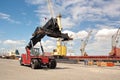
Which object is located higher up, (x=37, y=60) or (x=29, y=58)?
(x=29, y=58)

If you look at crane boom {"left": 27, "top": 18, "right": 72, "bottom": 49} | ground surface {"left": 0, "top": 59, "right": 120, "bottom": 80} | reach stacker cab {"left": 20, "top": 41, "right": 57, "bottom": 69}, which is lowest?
ground surface {"left": 0, "top": 59, "right": 120, "bottom": 80}

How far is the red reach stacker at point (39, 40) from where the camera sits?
28.3 meters

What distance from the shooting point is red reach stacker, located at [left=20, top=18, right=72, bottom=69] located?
28.3 meters

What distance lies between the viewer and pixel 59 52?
77.2 metres

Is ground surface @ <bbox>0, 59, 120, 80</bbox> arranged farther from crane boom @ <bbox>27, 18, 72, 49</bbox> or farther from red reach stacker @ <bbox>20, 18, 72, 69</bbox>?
crane boom @ <bbox>27, 18, 72, 49</bbox>

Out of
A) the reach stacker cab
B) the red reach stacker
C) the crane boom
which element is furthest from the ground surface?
the crane boom

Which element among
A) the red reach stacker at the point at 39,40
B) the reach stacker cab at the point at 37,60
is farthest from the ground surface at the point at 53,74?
the red reach stacker at the point at 39,40

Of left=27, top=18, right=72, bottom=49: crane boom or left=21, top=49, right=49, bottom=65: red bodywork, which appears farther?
left=21, top=49, right=49, bottom=65: red bodywork

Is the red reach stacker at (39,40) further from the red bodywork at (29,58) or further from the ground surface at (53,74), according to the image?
the ground surface at (53,74)

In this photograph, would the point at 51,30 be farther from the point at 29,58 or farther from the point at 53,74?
the point at 53,74

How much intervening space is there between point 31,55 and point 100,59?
33118 millimetres

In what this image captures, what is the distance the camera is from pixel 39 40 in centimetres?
3086

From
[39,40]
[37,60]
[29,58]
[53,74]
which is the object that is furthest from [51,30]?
[53,74]

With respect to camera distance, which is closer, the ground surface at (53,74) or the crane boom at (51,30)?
the ground surface at (53,74)
